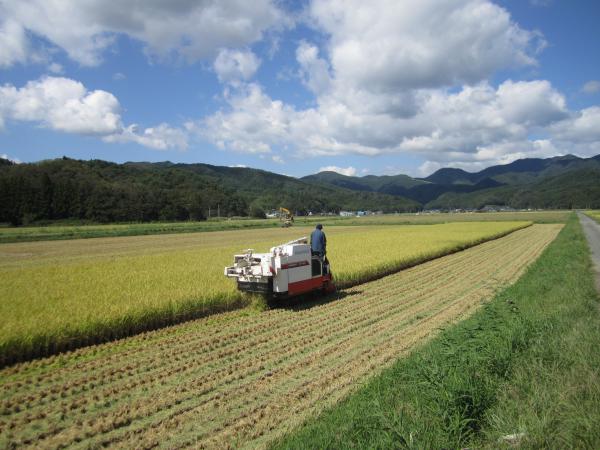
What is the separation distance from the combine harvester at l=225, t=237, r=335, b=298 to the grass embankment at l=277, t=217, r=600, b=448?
497 centimetres

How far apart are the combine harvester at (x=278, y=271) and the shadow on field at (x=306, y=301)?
52 cm

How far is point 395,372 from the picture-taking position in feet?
19.9

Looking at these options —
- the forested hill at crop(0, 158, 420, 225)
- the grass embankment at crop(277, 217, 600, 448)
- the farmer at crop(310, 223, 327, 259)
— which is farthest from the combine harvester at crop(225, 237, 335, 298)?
the forested hill at crop(0, 158, 420, 225)

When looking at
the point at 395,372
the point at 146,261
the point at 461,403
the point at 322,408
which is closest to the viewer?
the point at 461,403

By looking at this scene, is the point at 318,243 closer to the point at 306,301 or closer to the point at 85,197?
the point at 306,301

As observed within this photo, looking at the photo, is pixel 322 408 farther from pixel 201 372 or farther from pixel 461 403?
pixel 201 372

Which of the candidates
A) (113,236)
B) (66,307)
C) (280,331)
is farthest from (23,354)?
(113,236)

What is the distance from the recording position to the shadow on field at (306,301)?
1212cm

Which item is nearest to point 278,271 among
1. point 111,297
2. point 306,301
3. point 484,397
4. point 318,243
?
point 318,243

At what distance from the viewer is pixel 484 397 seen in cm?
488

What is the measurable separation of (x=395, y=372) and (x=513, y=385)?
161cm

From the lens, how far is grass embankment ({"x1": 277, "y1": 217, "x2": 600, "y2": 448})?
4.00 meters

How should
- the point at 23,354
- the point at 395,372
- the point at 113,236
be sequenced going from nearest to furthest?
the point at 395,372, the point at 23,354, the point at 113,236

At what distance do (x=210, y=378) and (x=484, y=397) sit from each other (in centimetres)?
427
